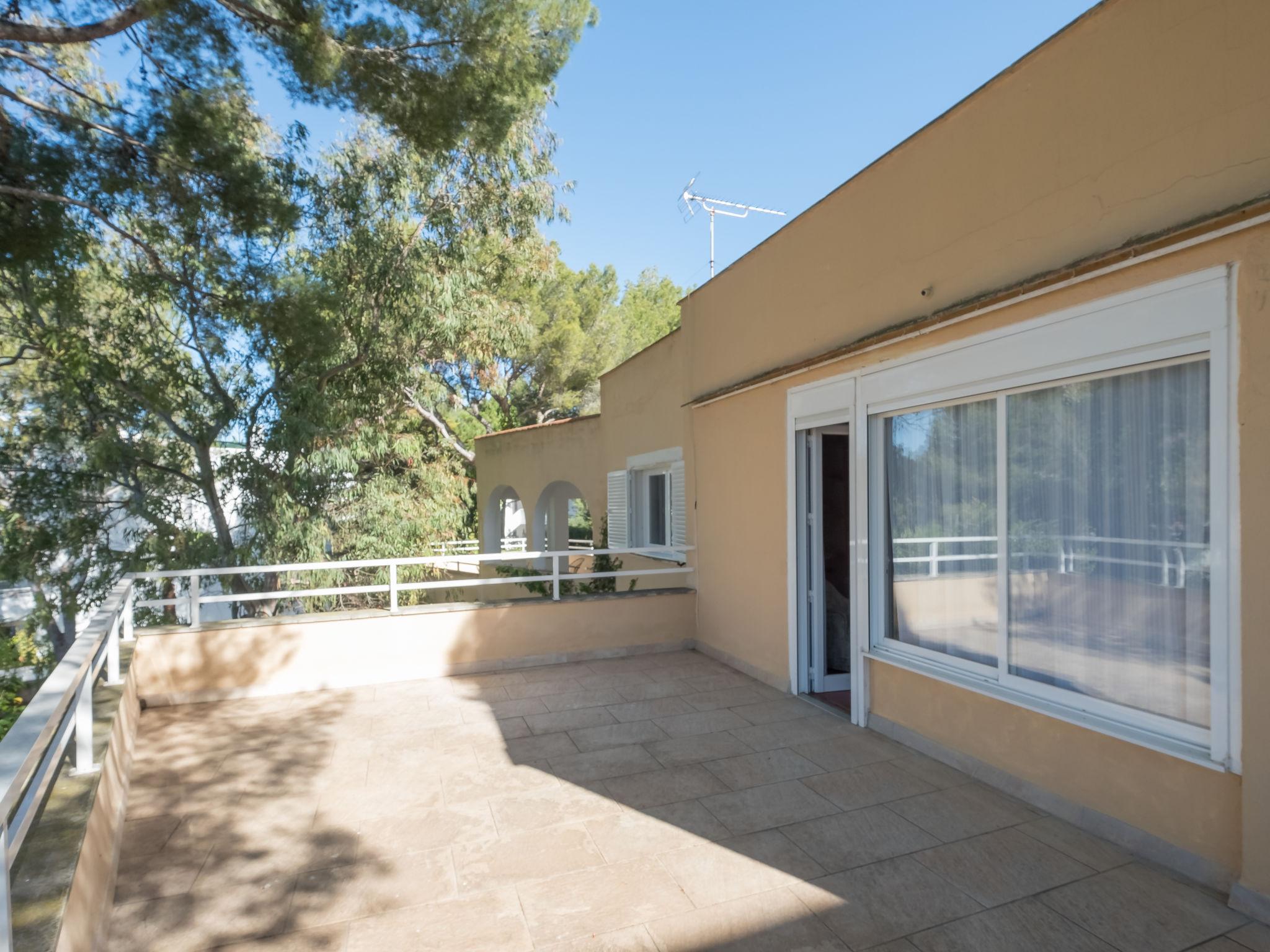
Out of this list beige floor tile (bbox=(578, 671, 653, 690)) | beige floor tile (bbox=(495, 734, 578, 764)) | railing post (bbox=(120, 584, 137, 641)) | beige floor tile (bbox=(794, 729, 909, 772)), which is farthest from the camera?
beige floor tile (bbox=(578, 671, 653, 690))

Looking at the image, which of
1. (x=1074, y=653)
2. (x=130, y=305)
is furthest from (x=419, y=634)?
(x=130, y=305)

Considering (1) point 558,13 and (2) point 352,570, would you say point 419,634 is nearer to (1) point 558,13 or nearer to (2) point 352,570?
(2) point 352,570

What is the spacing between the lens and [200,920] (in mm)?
2576

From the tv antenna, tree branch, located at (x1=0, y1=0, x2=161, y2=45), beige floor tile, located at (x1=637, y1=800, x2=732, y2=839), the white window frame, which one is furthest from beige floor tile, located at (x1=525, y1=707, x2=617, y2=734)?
the tv antenna

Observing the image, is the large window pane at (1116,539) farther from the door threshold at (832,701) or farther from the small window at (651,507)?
the small window at (651,507)

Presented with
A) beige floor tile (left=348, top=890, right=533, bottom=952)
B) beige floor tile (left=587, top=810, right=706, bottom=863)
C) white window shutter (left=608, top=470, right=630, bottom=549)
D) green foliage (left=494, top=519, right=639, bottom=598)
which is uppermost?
white window shutter (left=608, top=470, right=630, bottom=549)

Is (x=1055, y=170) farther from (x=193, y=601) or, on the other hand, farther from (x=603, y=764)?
(x=193, y=601)

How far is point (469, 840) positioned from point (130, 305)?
862cm

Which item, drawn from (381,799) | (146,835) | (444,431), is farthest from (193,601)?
(444,431)

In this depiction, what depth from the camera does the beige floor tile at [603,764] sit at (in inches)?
152

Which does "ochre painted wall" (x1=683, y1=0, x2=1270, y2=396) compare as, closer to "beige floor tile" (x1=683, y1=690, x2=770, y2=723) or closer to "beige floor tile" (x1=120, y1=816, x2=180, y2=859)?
"beige floor tile" (x1=683, y1=690, x2=770, y2=723)

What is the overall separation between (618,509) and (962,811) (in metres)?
6.09

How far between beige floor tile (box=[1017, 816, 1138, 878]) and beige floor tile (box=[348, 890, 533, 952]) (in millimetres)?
2242

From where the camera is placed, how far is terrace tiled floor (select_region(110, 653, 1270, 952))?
8.02ft
